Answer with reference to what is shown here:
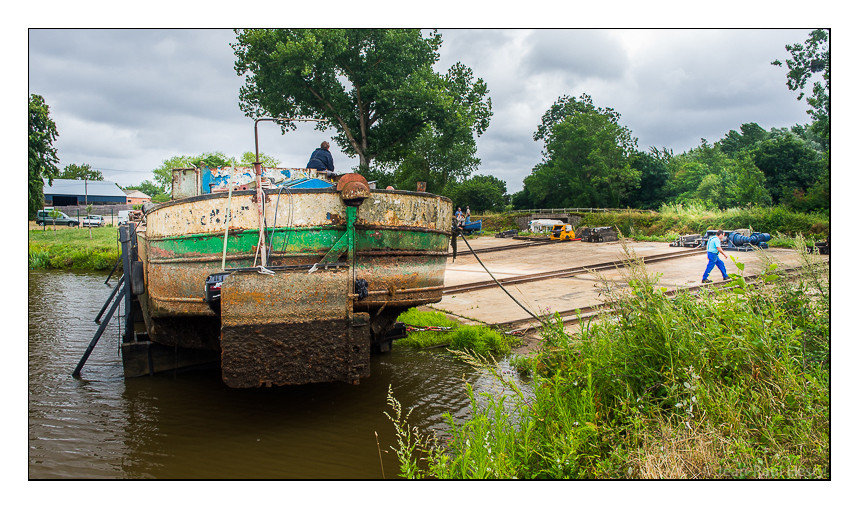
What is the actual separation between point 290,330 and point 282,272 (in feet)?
1.67

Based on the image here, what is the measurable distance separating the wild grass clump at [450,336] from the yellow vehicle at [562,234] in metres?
15.6

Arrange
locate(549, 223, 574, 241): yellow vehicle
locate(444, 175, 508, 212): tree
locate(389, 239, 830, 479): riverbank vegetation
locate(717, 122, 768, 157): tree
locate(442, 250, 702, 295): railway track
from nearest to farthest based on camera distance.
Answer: locate(389, 239, 830, 479): riverbank vegetation, locate(442, 250, 702, 295): railway track, locate(549, 223, 574, 241): yellow vehicle, locate(444, 175, 508, 212): tree, locate(717, 122, 768, 157): tree

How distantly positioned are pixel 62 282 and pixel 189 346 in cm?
1240

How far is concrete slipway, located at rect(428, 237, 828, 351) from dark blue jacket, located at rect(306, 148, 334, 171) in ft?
11.8

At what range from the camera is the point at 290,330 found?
14.6ft

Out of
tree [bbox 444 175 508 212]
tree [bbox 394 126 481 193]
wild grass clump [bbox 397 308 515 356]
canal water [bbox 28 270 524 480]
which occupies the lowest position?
canal water [bbox 28 270 524 480]

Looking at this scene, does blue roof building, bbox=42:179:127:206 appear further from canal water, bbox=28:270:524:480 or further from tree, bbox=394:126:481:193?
canal water, bbox=28:270:524:480

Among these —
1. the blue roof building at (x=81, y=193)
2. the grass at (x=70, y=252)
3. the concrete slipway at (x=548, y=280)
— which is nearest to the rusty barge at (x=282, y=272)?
the concrete slipway at (x=548, y=280)

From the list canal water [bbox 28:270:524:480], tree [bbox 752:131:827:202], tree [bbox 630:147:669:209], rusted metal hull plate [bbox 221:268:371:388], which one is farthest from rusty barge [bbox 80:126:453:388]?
tree [bbox 630:147:669:209]

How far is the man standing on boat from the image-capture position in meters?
7.47

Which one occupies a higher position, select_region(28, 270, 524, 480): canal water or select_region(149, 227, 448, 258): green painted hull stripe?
select_region(149, 227, 448, 258): green painted hull stripe

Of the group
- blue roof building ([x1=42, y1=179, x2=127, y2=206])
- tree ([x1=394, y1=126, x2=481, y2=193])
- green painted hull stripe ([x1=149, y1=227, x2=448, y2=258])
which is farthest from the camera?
blue roof building ([x1=42, y1=179, x2=127, y2=206])

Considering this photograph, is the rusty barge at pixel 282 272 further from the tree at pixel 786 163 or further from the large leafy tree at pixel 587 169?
the large leafy tree at pixel 587 169

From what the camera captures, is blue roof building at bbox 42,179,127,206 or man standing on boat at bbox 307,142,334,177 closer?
man standing on boat at bbox 307,142,334,177
